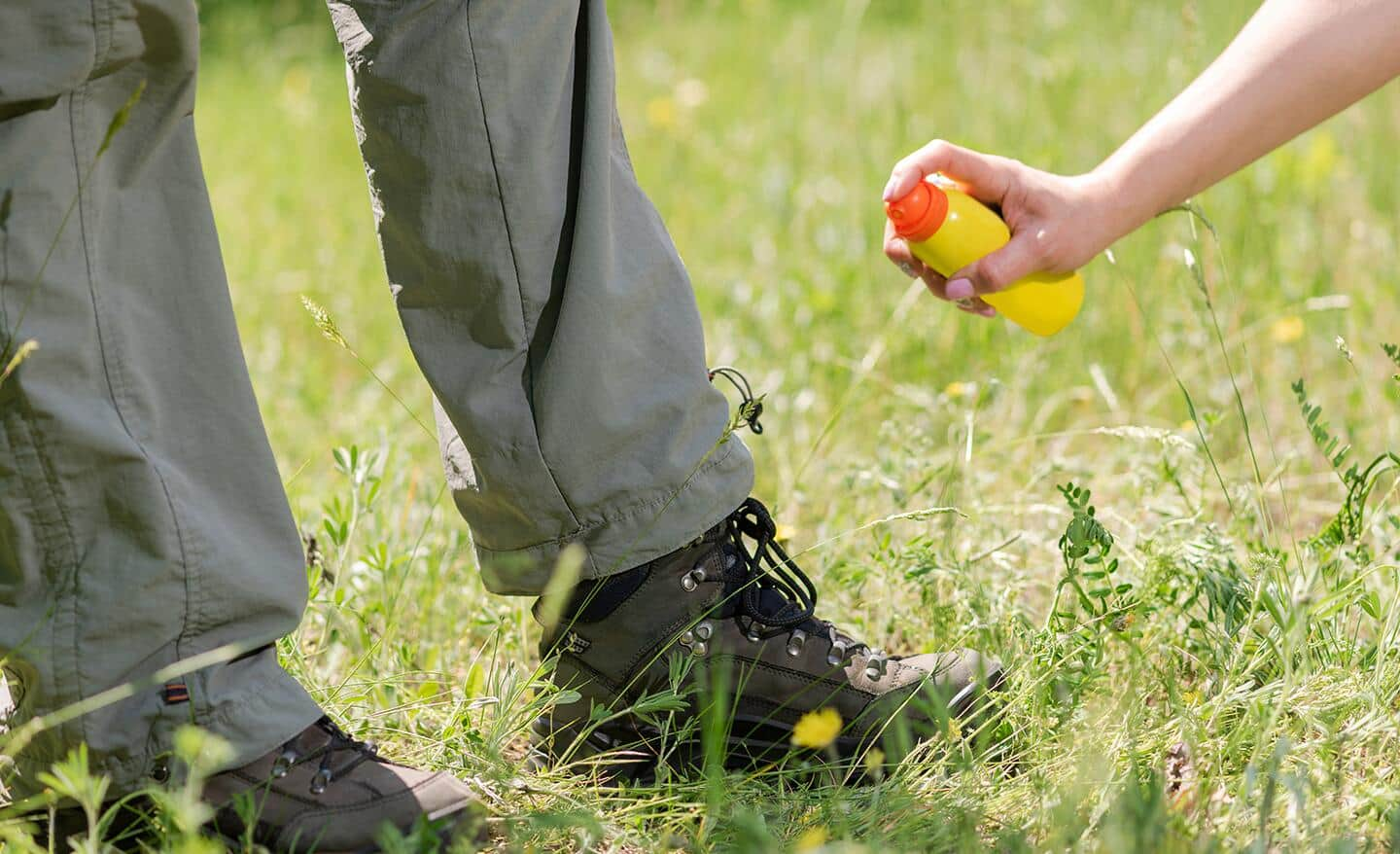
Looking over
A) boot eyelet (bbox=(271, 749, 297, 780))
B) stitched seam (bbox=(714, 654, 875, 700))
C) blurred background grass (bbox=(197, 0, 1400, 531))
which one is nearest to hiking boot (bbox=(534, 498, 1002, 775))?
stitched seam (bbox=(714, 654, 875, 700))

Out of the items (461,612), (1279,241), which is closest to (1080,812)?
(461,612)

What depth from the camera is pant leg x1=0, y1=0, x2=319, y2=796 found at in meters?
0.97

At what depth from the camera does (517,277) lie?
3.82 ft

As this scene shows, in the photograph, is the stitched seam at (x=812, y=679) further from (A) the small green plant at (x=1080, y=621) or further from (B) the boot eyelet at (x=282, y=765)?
(B) the boot eyelet at (x=282, y=765)

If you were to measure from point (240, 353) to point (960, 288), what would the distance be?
72 cm

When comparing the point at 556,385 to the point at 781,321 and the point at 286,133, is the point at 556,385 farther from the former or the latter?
the point at 286,133

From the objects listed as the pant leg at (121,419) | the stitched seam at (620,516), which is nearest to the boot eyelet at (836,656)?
the stitched seam at (620,516)

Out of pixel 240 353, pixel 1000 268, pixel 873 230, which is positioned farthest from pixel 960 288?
pixel 873 230

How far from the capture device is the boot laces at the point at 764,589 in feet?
4.27

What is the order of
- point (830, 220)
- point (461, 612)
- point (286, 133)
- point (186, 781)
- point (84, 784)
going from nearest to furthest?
point (84, 784) < point (186, 781) < point (461, 612) < point (830, 220) < point (286, 133)

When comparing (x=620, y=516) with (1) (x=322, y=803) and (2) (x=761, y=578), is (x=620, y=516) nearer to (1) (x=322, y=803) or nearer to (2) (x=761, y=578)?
(2) (x=761, y=578)

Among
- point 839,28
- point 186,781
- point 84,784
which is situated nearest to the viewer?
point 84,784

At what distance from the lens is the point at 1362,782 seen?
1.10 m

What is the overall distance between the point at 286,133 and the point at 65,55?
3467 mm
